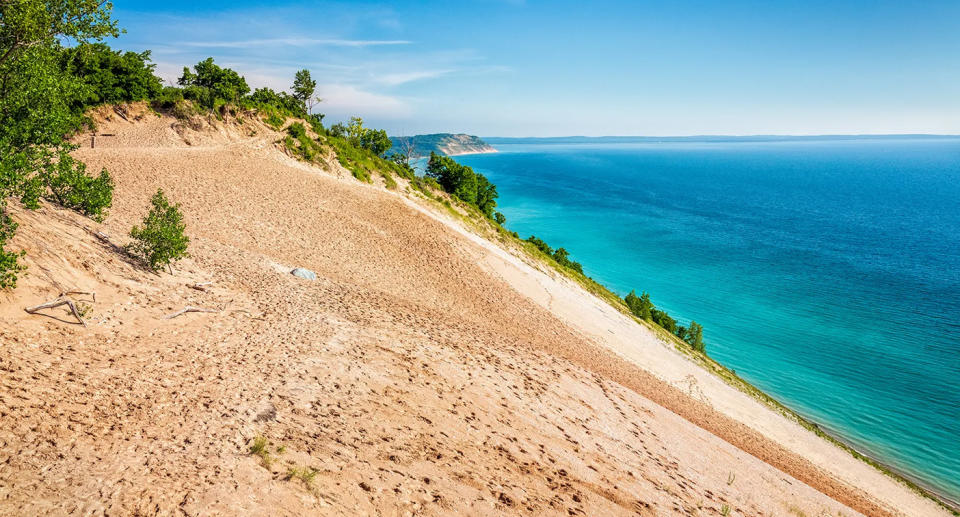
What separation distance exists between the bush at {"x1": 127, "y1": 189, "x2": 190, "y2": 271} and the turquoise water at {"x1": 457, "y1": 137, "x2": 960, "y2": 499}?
38.6 metres

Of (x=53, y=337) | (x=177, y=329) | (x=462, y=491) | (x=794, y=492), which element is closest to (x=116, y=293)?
(x=177, y=329)

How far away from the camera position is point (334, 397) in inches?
445

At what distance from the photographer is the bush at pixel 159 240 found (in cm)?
1496

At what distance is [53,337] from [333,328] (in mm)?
7295

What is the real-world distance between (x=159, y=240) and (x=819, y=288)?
68337 millimetres

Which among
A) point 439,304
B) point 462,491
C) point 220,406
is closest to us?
point 462,491

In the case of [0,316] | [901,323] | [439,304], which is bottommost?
[901,323]

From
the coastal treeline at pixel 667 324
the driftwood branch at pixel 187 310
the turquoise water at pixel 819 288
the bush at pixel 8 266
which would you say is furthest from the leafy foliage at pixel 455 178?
the bush at pixel 8 266

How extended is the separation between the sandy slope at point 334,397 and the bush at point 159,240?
28.2 inches

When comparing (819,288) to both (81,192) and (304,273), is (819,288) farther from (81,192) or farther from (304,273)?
(81,192)

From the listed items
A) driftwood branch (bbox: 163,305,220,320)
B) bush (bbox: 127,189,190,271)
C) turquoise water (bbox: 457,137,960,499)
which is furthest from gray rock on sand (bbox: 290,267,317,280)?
turquoise water (bbox: 457,137,960,499)

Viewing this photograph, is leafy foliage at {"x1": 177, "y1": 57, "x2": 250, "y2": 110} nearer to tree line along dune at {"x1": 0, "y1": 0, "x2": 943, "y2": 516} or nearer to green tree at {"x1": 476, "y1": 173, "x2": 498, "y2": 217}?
tree line along dune at {"x1": 0, "y1": 0, "x2": 943, "y2": 516}

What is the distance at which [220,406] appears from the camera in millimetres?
9594

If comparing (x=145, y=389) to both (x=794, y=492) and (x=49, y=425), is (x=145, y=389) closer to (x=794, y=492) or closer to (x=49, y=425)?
(x=49, y=425)
